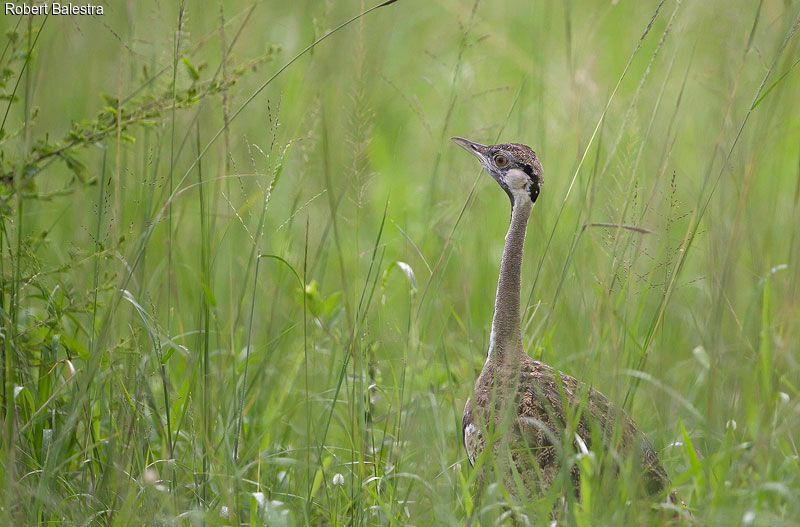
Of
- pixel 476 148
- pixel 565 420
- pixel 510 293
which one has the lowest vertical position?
pixel 565 420

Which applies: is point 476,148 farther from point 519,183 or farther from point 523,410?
point 523,410

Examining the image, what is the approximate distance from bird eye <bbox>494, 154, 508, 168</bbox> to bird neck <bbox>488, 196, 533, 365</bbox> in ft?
0.52

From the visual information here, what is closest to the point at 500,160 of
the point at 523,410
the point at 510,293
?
the point at 510,293

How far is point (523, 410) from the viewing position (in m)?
3.11

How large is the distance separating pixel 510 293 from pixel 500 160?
0.52m

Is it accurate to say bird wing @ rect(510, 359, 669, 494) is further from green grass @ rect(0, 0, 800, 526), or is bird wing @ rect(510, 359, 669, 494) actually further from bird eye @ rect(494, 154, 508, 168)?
bird eye @ rect(494, 154, 508, 168)

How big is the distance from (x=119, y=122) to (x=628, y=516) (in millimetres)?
1902

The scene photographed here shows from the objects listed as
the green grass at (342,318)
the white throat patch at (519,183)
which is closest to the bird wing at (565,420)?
the green grass at (342,318)

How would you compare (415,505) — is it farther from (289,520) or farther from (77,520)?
(77,520)

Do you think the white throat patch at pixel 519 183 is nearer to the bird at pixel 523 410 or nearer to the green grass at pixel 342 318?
the bird at pixel 523 410

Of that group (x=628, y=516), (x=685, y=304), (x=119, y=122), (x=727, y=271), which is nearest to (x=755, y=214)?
(x=685, y=304)

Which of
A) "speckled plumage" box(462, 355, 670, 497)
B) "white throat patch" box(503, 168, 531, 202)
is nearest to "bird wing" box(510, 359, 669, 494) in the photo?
"speckled plumage" box(462, 355, 670, 497)

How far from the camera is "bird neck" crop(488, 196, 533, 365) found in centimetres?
338

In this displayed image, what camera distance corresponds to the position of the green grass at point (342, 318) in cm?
283
